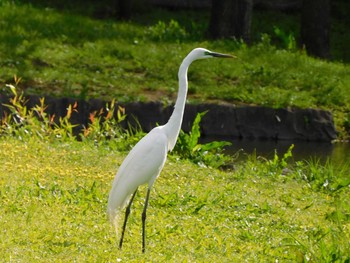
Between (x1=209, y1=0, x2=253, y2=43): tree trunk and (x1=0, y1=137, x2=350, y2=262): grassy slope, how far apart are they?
7.35 m

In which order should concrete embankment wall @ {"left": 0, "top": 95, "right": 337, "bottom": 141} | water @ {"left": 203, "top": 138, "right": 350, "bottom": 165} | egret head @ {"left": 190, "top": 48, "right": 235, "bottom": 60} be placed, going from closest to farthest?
egret head @ {"left": 190, "top": 48, "right": 235, "bottom": 60} → water @ {"left": 203, "top": 138, "right": 350, "bottom": 165} → concrete embankment wall @ {"left": 0, "top": 95, "right": 337, "bottom": 141}

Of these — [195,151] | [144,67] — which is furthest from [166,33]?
[195,151]

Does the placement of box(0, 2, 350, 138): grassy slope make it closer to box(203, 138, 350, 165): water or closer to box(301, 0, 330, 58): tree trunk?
box(301, 0, 330, 58): tree trunk

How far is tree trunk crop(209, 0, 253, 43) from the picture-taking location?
18875 millimetres

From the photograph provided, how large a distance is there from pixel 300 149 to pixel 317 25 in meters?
5.60

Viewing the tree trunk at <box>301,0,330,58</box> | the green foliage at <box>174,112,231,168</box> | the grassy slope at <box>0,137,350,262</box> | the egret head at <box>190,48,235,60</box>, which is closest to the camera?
the grassy slope at <box>0,137,350,262</box>

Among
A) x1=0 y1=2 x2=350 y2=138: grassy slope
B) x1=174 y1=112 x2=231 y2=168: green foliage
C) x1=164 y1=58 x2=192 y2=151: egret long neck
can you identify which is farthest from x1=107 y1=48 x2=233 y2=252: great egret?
x1=0 y1=2 x2=350 y2=138: grassy slope

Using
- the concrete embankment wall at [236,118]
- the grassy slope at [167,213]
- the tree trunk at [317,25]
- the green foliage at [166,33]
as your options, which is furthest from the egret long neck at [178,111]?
the tree trunk at [317,25]

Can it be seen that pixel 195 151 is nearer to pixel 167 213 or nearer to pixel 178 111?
pixel 167 213

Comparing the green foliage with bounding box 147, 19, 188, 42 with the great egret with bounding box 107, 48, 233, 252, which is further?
the green foliage with bounding box 147, 19, 188, 42

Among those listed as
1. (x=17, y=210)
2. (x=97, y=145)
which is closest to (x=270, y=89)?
(x=97, y=145)

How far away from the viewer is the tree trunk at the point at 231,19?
18.9 metres

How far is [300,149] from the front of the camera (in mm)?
14562

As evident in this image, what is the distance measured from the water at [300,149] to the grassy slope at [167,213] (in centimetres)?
196
